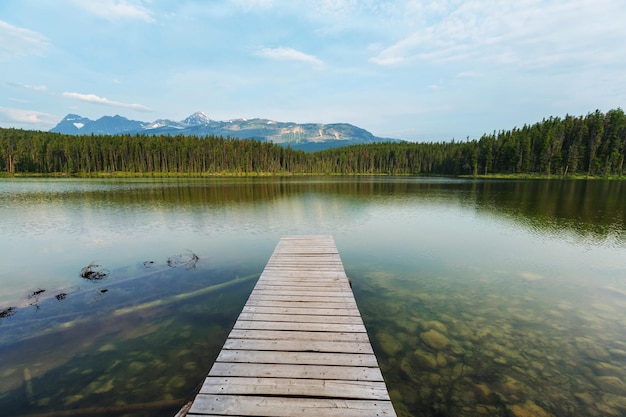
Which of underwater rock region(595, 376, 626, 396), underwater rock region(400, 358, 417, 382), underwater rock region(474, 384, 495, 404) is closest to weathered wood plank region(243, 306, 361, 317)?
underwater rock region(400, 358, 417, 382)

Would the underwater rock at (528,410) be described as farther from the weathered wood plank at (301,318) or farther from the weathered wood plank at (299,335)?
the weathered wood plank at (301,318)

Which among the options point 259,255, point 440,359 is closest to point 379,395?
point 440,359

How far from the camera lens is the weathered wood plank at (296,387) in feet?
16.8

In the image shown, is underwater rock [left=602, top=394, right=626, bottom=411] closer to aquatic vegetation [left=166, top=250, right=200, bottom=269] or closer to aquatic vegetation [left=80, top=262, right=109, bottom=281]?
aquatic vegetation [left=166, top=250, right=200, bottom=269]

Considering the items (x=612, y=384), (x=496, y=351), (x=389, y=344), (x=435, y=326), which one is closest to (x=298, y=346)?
(x=389, y=344)

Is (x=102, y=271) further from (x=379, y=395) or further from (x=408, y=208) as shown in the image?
(x=408, y=208)

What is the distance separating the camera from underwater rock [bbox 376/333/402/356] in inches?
336

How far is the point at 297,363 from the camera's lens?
19.7 ft

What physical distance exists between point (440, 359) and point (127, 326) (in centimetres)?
980

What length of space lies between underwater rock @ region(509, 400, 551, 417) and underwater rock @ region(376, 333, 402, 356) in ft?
9.45

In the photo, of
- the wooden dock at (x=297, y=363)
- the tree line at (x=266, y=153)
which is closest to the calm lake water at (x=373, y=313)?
the wooden dock at (x=297, y=363)

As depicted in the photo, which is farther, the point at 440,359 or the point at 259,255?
the point at 259,255

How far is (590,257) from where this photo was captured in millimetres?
17594

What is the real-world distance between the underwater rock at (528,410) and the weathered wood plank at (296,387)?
3520 millimetres
